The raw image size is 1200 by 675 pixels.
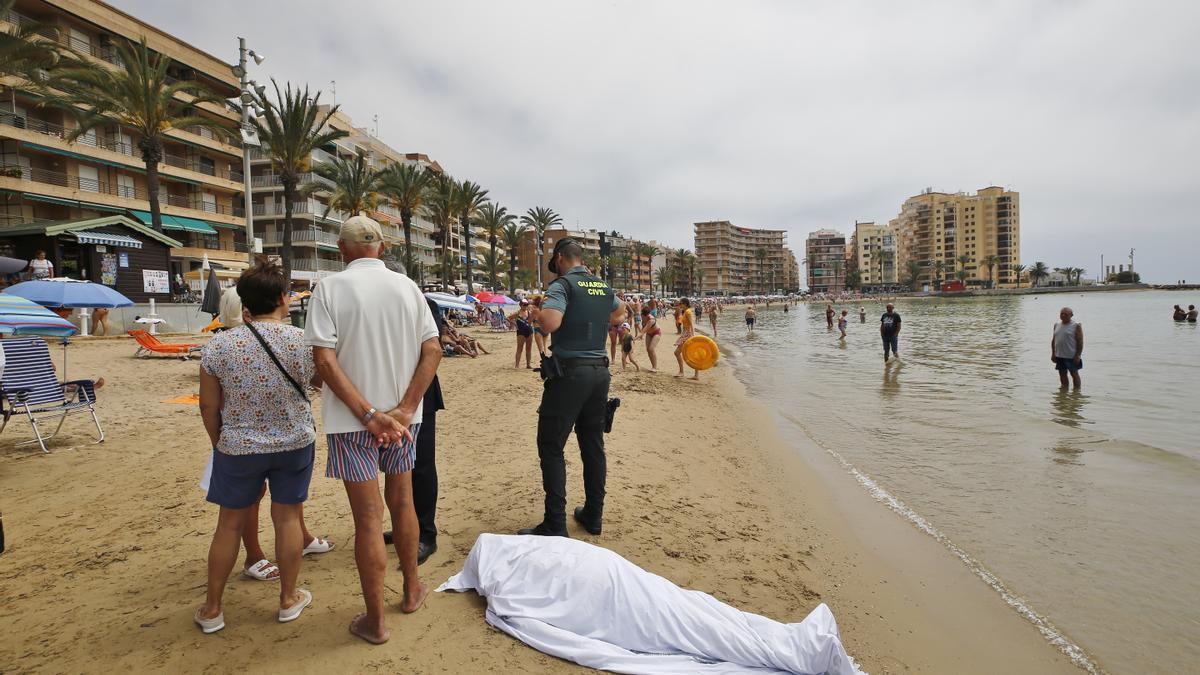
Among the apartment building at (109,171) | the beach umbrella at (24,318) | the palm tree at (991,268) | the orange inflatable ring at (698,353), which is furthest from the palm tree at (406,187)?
the palm tree at (991,268)

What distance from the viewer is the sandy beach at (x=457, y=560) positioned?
8.40 feet

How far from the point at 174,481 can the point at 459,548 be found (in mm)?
3387

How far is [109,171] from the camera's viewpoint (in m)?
36.1

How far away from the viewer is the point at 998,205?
505 ft

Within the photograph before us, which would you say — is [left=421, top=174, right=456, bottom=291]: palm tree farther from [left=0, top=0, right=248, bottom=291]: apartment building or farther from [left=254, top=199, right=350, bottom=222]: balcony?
[left=0, top=0, right=248, bottom=291]: apartment building

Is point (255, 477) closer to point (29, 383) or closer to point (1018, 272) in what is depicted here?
point (29, 383)

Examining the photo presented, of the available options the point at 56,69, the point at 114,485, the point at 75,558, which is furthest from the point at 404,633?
the point at 56,69

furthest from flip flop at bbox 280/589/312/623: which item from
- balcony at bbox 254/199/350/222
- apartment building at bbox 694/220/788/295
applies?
apartment building at bbox 694/220/788/295

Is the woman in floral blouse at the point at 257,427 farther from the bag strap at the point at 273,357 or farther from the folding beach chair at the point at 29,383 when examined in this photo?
the folding beach chair at the point at 29,383

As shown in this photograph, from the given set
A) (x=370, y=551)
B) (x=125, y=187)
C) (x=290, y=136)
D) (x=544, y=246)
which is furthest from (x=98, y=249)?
(x=544, y=246)

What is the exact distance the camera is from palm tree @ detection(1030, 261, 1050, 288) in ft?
565

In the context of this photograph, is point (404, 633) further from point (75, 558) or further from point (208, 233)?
point (208, 233)

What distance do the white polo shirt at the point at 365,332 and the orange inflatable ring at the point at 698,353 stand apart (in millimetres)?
10162

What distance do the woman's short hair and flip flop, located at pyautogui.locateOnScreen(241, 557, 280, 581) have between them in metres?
1.45
